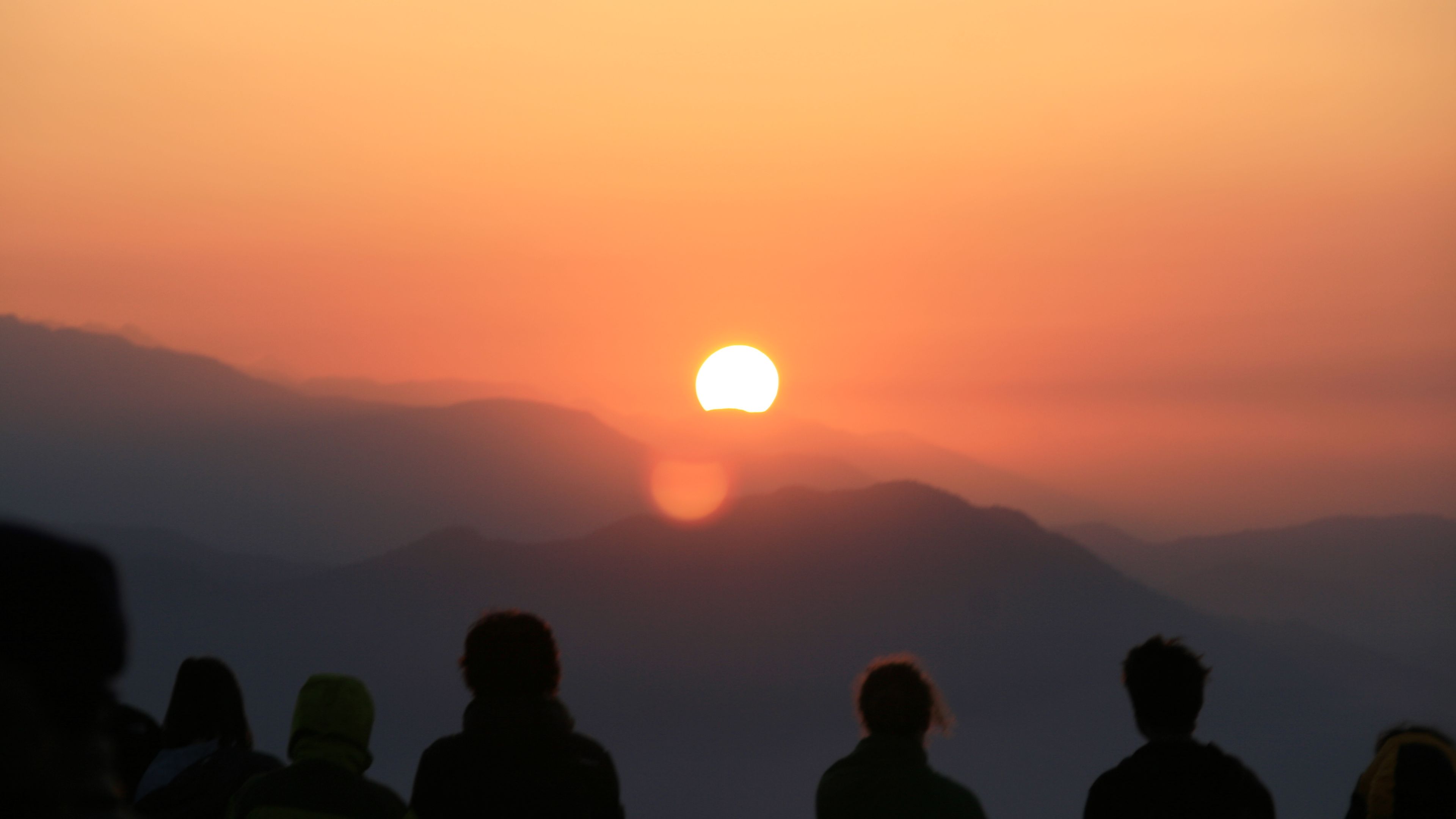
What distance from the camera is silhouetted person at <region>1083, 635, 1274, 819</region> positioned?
178 inches

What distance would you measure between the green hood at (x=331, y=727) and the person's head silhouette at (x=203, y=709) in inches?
25.3

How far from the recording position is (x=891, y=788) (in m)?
5.03

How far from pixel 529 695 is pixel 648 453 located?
17187 cm

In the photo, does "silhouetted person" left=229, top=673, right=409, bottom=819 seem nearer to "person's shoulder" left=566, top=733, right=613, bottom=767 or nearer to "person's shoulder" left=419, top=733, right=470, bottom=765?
"person's shoulder" left=419, top=733, right=470, bottom=765

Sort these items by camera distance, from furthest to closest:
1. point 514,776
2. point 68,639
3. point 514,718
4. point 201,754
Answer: point 201,754
point 514,718
point 514,776
point 68,639

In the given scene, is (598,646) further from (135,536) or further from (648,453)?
(135,536)

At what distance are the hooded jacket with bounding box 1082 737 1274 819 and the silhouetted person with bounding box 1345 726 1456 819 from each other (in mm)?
900

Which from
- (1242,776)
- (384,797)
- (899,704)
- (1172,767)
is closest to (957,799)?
(899,704)

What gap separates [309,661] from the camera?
186375 millimetres

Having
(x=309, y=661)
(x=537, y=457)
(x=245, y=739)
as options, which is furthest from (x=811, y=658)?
(x=245, y=739)

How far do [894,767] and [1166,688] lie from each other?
1.12 m

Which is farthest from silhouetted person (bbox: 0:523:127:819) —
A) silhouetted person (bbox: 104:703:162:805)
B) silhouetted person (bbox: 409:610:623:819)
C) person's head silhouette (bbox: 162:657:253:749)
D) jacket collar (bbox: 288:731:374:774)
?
silhouetted person (bbox: 104:703:162:805)

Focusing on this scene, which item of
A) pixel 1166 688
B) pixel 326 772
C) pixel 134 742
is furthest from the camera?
pixel 134 742

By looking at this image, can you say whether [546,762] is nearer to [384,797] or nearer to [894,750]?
[384,797]
